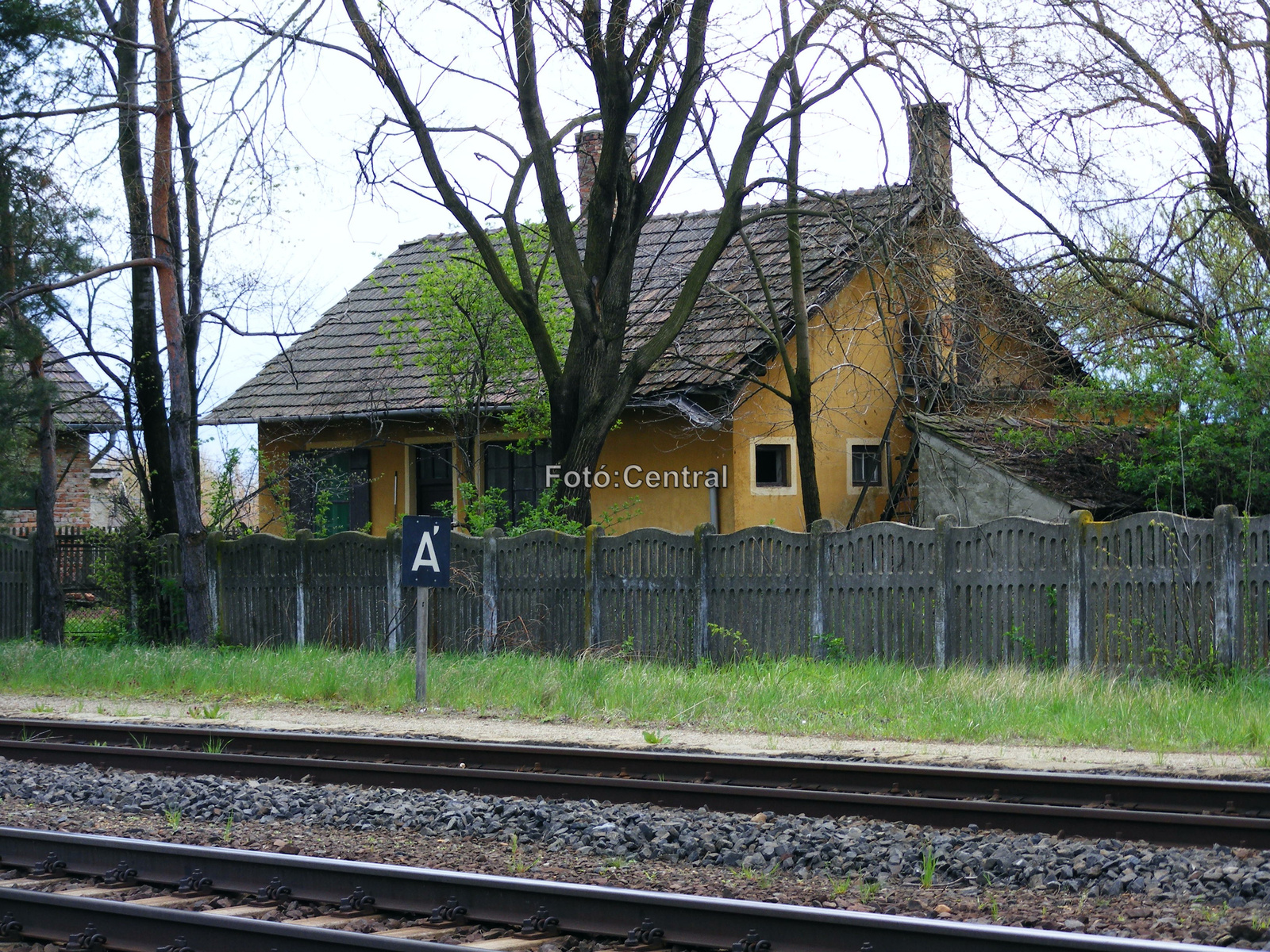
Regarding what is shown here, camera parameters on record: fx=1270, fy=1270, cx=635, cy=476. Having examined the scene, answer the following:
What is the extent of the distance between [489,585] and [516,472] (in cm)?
762

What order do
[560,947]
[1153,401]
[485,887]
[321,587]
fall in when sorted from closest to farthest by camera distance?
1. [560,947]
2. [485,887]
3. [1153,401]
4. [321,587]

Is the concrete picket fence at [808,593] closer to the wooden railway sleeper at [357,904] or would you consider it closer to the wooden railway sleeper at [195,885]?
the wooden railway sleeper at [357,904]

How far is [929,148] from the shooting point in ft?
48.8

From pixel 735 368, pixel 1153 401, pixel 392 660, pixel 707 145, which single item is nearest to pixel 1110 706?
pixel 1153 401

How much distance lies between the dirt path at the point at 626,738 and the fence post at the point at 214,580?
4718 mm

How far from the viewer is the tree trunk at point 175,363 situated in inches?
656

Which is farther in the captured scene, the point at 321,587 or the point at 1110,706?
the point at 321,587

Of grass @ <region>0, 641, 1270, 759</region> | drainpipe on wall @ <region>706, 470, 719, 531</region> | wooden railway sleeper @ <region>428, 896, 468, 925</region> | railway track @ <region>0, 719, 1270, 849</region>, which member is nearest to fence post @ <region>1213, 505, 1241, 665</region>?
grass @ <region>0, 641, 1270, 759</region>

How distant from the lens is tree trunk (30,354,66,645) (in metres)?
18.9

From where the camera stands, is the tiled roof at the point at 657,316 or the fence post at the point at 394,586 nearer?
the fence post at the point at 394,586

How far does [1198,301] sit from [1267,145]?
2.22m

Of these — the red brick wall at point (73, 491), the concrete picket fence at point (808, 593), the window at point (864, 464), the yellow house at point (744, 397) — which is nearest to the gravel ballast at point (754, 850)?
the concrete picket fence at point (808, 593)

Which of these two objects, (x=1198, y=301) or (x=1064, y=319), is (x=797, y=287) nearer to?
(x=1064, y=319)

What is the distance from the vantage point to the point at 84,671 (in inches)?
579
